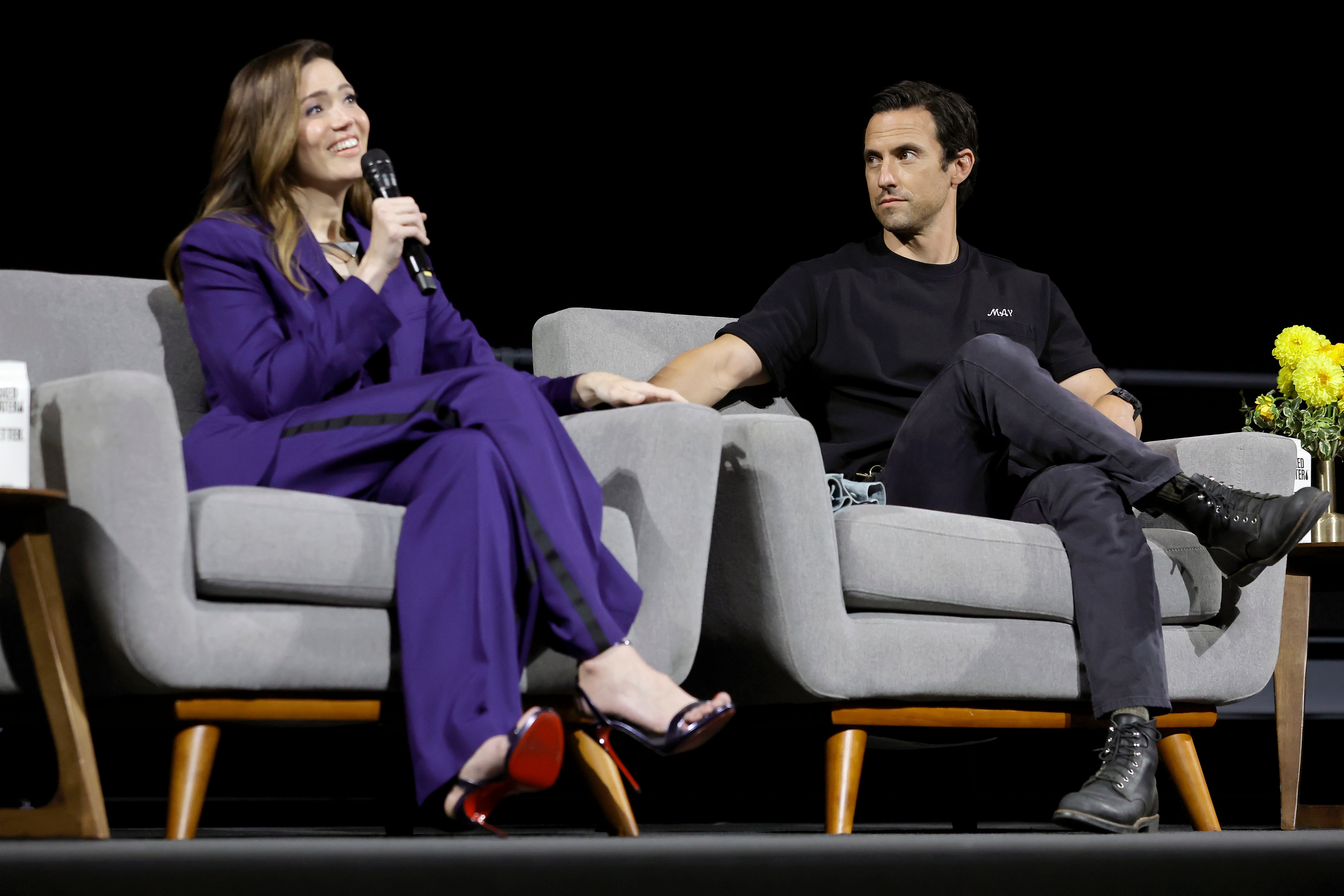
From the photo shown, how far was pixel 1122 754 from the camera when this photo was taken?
1.79 metres

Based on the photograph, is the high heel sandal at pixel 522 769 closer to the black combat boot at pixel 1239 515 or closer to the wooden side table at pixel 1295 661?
the black combat boot at pixel 1239 515

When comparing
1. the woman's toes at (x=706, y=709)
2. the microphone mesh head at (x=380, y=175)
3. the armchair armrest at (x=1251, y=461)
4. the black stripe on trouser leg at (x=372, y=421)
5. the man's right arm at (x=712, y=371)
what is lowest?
the woman's toes at (x=706, y=709)

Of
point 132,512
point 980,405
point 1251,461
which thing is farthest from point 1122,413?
point 132,512

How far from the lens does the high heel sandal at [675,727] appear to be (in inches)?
58.0

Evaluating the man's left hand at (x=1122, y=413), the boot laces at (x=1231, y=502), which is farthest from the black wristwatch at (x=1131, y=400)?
the boot laces at (x=1231, y=502)

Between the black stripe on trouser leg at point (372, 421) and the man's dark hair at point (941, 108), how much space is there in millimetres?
1355

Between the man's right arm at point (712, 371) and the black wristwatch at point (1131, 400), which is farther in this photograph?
the black wristwatch at point (1131, 400)

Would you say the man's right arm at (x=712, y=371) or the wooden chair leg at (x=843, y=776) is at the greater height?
the man's right arm at (x=712, y=371)

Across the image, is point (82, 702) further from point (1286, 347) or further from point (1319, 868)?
point (1286, 347)

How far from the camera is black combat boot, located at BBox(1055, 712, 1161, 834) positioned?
1.71 m

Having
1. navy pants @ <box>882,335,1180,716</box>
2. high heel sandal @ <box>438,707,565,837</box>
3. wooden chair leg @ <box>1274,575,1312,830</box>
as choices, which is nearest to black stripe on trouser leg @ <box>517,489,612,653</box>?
high heel sandal @ <box>438,707,565,837</box>

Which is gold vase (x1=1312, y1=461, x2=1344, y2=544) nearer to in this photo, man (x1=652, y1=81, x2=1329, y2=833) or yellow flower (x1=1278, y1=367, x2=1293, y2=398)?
yellow flower (x1=1278, y1=367, x2=1293, y2=398)

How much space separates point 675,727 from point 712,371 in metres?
0.95

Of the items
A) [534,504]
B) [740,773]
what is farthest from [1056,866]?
[740,773]
